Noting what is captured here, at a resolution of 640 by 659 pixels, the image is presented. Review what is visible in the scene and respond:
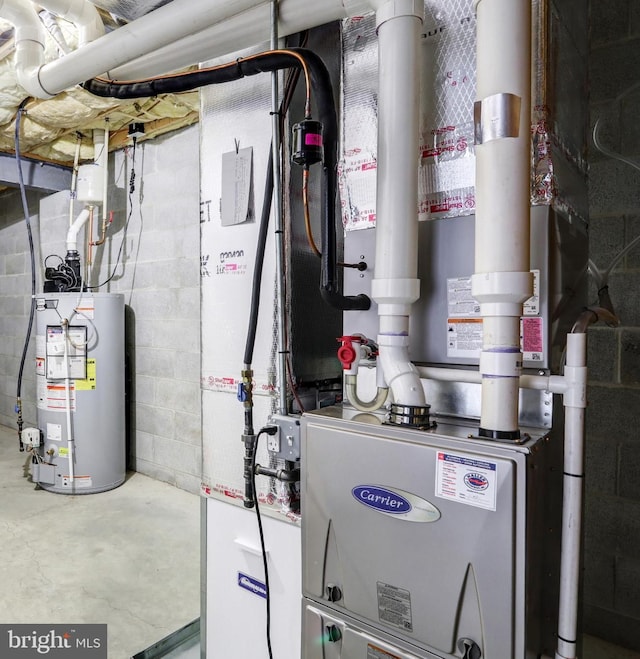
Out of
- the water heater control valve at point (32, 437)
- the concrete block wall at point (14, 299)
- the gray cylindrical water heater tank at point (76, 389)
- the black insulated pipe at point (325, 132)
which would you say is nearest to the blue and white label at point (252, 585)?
the black insulated pipe at point (325, 132)

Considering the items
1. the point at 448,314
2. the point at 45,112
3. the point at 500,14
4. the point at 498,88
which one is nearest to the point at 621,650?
the point at 448,314

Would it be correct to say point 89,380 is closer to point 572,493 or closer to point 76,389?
point 76,389

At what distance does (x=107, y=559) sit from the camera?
8.20 ft

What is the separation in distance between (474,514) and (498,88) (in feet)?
2.60

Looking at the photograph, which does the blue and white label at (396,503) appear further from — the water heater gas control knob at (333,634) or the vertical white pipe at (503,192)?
the water heater gas control knob at (333,634)

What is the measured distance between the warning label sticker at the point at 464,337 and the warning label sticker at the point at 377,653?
25.7 inches

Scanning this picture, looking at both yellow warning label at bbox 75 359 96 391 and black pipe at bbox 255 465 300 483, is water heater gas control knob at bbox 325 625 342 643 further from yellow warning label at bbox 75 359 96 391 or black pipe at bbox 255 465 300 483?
yellow warning label at bbox 75 359 96 391

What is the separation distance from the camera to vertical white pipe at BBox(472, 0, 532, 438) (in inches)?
34.5

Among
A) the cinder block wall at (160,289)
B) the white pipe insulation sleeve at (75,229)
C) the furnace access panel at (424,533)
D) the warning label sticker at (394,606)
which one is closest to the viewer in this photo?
the furnace access panel at (424,533)

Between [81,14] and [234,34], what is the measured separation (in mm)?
694

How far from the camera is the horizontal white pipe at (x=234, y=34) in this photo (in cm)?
129

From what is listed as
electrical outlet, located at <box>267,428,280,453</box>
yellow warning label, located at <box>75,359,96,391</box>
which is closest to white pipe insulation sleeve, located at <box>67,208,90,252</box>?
yellow warning label, located at <box>75,359,96,391</box>

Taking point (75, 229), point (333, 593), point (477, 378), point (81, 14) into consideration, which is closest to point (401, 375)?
point (477, 378)

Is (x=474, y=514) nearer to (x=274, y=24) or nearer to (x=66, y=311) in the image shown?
(x=274, y=24)
